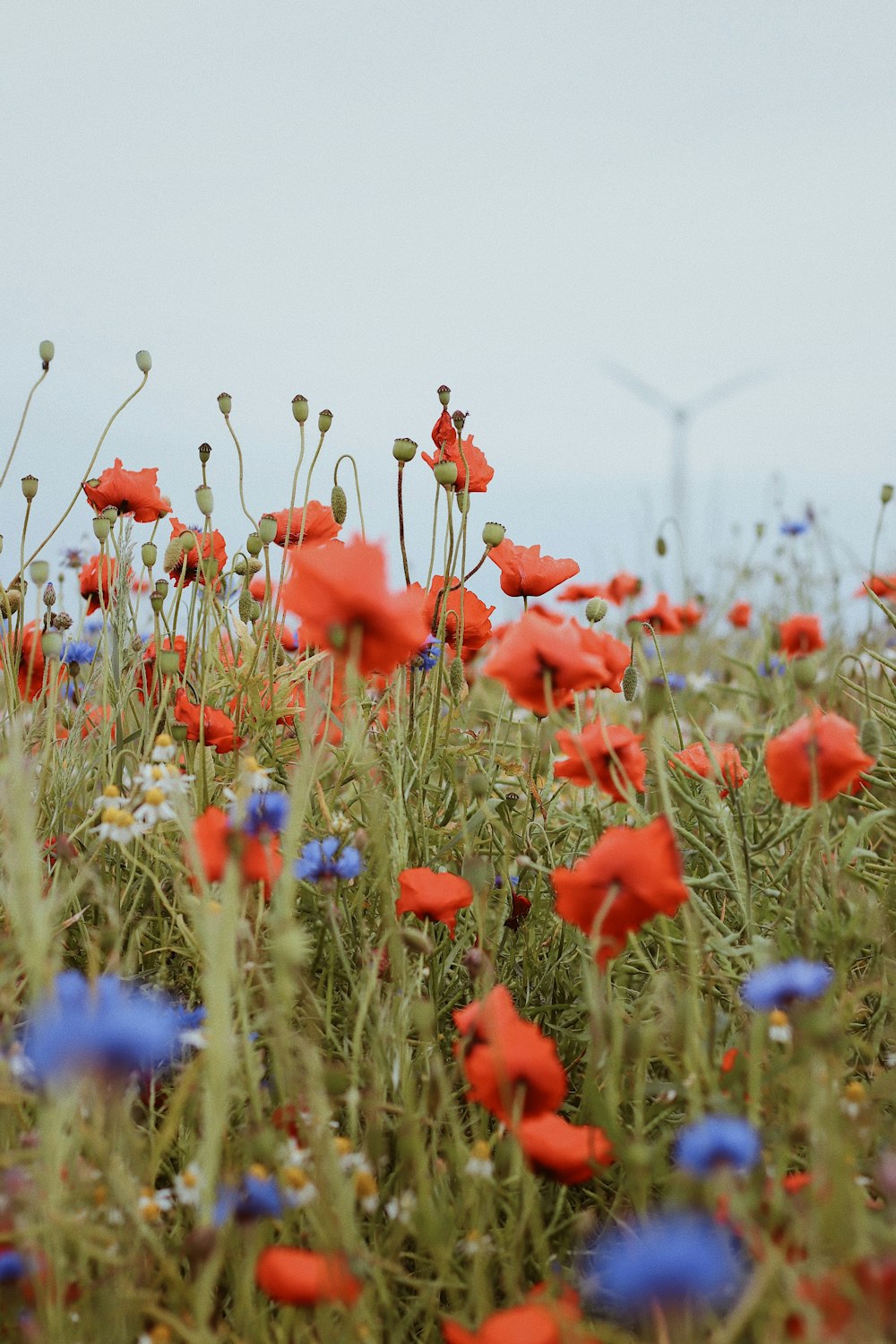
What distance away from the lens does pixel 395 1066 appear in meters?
1.12

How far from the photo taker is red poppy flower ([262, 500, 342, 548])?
179 centimetres

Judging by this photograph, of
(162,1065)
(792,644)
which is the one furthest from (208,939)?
(792,644)

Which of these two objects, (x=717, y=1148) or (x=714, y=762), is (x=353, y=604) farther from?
(x=714, y=762)

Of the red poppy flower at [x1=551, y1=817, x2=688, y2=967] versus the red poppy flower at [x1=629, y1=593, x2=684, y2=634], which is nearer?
the red poppy flower at [x1=551, y1=817, x2=688, y2=967]

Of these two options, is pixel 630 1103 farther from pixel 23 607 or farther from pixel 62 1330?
pixel 23 607

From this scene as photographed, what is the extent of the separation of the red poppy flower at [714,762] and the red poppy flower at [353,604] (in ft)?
2.23

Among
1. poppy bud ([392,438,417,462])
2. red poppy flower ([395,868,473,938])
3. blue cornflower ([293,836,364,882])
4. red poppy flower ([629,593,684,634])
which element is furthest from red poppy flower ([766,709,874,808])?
red poppy flower ([629,593,684,634])

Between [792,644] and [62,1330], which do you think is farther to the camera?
[792,644]

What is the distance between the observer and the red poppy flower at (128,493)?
178 cm

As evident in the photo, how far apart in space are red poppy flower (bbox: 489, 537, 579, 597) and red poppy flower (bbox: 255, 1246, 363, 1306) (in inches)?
39.5

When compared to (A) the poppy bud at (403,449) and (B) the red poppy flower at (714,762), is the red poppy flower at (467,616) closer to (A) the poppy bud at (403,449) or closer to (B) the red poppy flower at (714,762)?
(A) the poppy bud at (403,449)

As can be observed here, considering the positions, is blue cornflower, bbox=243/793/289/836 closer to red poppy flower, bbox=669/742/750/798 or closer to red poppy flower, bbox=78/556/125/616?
red poppy flower, bbox=669/742/750/798

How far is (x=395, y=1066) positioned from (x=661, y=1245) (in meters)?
0.52

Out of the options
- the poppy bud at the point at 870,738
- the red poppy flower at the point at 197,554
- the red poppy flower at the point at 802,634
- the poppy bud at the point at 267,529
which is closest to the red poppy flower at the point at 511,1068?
the poppy bud at the point at 870,738
